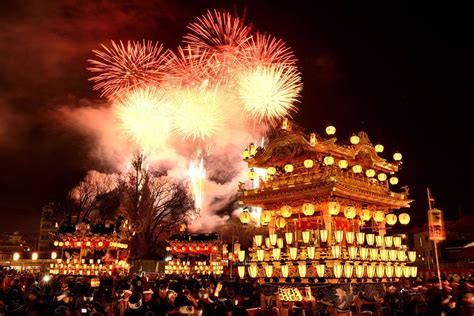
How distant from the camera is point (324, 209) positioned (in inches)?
672

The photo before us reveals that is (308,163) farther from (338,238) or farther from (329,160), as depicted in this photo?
(338,238)

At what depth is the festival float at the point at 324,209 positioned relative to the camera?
15484 mm

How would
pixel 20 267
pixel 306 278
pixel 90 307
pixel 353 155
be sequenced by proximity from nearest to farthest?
pixel 90 307, pixel 306 278, pixel 353 155, pixel 20 267

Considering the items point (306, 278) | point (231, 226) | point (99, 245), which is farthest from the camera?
point (231, 226)

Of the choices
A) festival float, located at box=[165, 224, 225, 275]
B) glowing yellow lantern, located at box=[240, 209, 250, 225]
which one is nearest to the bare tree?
festival float, located at box=[165, 224, 225, 275]

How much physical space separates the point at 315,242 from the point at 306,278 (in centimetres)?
172

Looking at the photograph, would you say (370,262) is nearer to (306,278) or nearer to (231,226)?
(306,278)

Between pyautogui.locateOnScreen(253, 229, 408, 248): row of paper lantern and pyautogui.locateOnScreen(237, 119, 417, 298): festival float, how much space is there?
39 millimetres

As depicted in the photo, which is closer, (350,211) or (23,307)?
(23,307)

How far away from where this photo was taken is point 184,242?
37.7 meters

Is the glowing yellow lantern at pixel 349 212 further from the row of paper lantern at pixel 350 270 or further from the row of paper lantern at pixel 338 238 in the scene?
the row of paper lantern at pixel 350 270

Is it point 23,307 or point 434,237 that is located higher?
point 434,237

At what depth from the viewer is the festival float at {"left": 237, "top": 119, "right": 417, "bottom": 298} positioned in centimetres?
1548

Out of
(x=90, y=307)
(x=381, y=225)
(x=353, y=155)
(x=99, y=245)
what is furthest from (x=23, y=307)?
(x=99, y=245)
